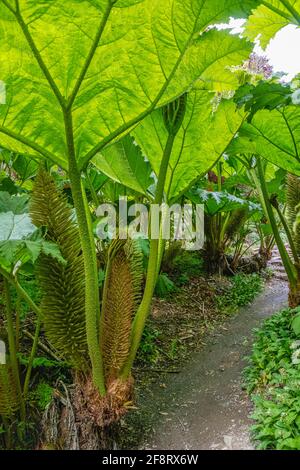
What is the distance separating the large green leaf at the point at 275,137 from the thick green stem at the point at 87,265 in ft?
3.15

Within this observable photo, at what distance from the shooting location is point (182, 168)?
1.52 meters

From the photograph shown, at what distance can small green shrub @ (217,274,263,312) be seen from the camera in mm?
2760

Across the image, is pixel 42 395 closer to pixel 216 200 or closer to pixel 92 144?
pixel 92 144

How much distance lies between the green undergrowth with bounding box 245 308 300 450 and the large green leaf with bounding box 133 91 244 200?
72 centimetres

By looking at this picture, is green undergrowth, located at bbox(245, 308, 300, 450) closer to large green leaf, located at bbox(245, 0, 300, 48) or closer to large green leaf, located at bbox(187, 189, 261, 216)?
large green leaf, located at bbox(187, 189, 261, 216)

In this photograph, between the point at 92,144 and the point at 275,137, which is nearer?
the point at 92,144

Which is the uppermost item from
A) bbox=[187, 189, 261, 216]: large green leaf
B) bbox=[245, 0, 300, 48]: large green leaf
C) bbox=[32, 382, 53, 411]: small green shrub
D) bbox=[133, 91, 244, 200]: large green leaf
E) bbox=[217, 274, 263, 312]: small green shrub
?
bbox=[245, 0, 300, 48]: large green leaf

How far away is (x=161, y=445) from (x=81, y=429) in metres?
0.24

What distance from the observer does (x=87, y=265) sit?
43.1 inches

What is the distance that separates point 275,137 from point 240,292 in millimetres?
1431

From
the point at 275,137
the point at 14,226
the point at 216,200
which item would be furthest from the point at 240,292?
the point at 14,226

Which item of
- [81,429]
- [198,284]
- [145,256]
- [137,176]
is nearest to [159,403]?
[81,429]

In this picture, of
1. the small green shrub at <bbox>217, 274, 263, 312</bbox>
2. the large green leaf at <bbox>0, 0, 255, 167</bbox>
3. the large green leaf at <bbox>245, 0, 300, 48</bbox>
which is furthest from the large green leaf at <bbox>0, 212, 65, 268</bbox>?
the small green shrub at <bbox>217, 274, 263, 312</bbox>

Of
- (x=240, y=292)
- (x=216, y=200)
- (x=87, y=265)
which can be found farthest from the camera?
(x=240, y=292)
